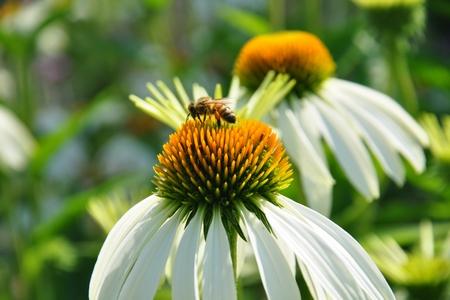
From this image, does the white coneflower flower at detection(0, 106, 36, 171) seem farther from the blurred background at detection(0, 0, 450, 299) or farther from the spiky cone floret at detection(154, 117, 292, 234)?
the spiky cone floret at detection(154, 117, 292, 234)

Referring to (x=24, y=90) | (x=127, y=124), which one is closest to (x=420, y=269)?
(x=24, y=90)

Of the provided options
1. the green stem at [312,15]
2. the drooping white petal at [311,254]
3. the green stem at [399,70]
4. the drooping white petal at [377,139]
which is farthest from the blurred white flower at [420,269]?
the green stem at [312,15]

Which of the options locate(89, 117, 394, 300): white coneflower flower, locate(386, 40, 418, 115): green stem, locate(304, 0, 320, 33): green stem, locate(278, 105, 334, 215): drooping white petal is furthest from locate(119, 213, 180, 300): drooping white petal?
locate(304, 0, 320, 33): green stem

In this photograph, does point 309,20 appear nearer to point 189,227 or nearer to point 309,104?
point 309,104

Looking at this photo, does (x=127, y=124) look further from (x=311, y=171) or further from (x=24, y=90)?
(x=311, y=171)

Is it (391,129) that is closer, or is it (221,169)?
(221,169)

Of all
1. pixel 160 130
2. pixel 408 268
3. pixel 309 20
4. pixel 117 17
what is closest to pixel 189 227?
pixel 408 268
